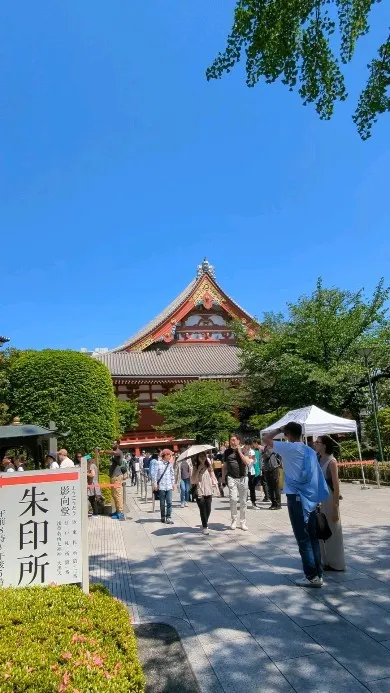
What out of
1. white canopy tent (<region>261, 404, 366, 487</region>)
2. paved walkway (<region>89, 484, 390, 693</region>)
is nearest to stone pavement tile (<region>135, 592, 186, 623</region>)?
paved walkway (<region>89, 484, 390, 693</region>)

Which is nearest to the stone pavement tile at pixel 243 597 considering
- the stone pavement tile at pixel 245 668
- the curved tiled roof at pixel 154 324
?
the stone pavement tile at pixel 245 668

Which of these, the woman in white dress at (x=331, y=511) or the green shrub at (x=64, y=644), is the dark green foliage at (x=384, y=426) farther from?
the green shrub at (x=64, y=644)

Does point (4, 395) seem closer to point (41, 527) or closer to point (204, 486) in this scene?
point (204, 486)

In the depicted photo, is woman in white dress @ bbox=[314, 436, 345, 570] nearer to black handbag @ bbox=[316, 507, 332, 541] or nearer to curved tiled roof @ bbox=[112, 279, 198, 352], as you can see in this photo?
black handbag @ bbox=[316, 507, 332, 541]

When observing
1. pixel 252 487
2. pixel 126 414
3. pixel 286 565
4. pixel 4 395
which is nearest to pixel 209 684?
pixel 286 565

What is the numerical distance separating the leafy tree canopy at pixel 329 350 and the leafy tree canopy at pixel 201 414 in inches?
186

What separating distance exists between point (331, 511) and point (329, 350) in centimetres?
1342

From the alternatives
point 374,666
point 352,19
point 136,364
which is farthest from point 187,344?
point 374,666

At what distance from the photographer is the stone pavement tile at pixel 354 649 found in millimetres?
3195

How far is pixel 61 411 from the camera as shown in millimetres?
15727

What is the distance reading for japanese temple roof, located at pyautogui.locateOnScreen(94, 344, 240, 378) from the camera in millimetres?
28406

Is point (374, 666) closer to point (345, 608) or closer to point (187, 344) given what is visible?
point (345, 608)

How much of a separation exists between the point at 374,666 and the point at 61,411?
13.8m

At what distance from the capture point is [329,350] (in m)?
18.1
